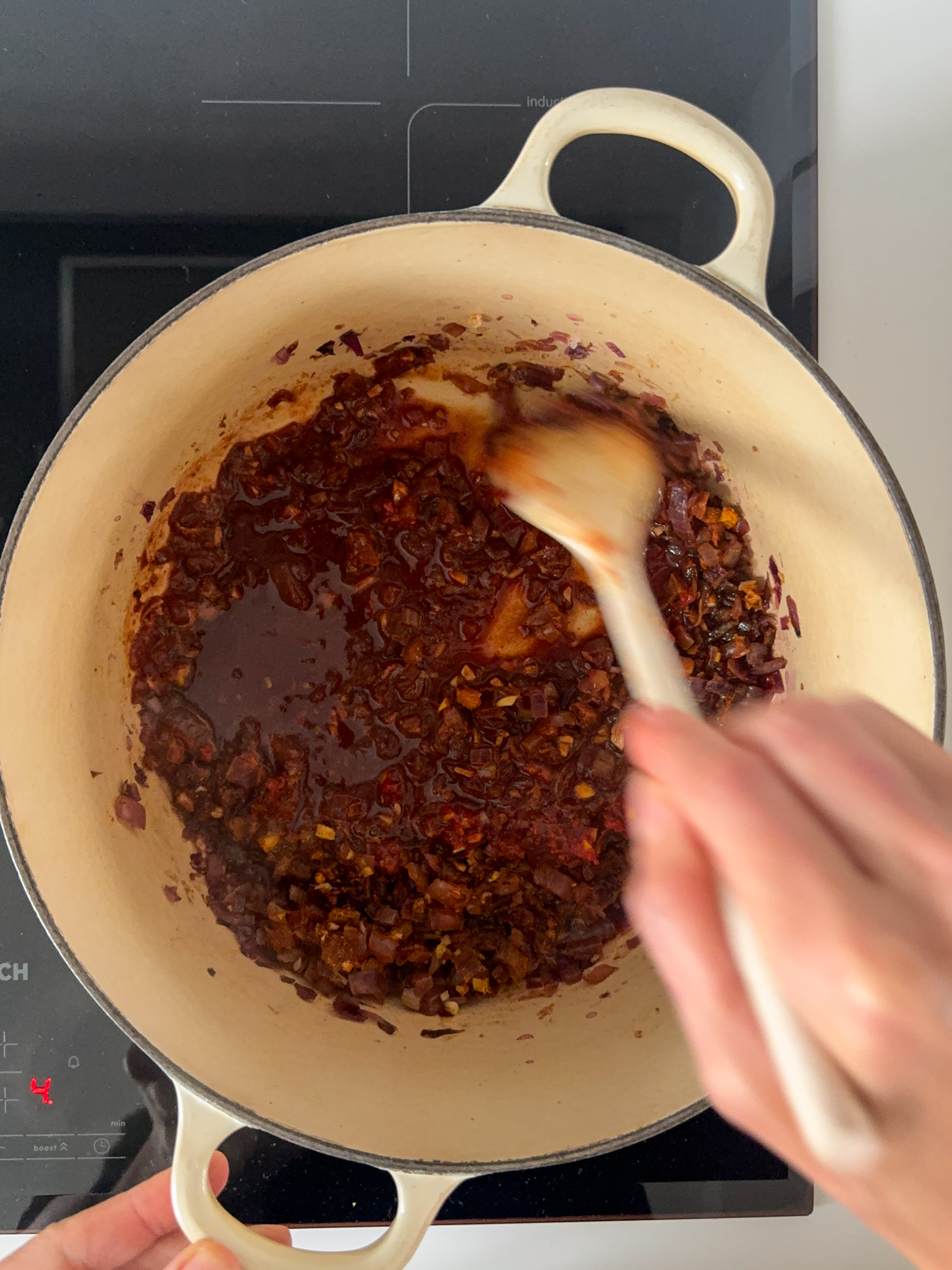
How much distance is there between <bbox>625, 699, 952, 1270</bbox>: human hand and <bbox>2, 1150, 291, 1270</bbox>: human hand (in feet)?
2.79

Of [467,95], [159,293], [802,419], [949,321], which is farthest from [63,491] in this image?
[949,321]

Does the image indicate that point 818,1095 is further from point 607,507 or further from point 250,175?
point 250,175

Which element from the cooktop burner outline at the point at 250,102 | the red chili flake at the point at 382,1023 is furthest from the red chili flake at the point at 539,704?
the cooktop burner outline at the point at 250,102

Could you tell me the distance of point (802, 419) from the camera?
→ 115 cm

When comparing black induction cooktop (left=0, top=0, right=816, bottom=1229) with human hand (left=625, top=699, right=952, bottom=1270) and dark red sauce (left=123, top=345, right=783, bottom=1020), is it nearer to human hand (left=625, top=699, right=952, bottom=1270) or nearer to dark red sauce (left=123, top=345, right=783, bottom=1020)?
dark red sauce (left=123, top=345, right=783, bottom=1020)

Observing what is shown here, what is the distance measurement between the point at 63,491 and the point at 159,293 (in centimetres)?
40

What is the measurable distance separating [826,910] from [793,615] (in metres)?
0.85

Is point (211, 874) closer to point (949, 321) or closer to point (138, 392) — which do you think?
point (138, 392)

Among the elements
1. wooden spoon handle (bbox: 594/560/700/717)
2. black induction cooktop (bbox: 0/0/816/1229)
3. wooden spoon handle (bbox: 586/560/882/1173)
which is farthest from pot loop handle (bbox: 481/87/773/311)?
wooden spoon handle (bbox: 586/560/882/1173)

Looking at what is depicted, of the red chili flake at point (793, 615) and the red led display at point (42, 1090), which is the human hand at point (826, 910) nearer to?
the red chili flake at point (793, 615)

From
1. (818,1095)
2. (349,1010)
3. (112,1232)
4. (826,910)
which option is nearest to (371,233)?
(826,910)

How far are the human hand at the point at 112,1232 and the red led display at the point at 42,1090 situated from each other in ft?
0.53

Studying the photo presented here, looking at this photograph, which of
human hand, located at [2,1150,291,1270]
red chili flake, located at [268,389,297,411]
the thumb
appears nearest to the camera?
the thumb

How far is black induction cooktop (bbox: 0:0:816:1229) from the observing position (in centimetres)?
129
